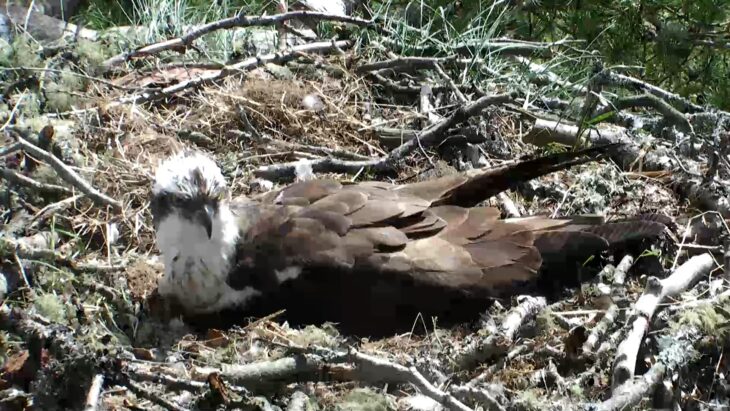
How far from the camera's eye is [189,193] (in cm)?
358

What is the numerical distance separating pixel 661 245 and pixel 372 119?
1690 mm

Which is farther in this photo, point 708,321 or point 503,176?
point 503,176

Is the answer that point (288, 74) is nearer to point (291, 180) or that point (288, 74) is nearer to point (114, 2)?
point (291, 180)

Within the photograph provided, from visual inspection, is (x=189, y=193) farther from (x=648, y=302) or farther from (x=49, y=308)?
(x=648, y=302)

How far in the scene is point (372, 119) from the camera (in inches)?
183

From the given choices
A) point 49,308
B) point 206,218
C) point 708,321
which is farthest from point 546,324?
point 49,308

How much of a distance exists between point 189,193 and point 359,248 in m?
0.72

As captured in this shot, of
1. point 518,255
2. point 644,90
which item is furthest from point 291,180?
point 644,90

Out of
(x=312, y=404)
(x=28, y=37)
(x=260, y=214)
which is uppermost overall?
(x=28, y=37)

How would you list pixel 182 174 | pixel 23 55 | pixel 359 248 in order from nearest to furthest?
pixel 359 248
pixel 182 174
pixel 23 55

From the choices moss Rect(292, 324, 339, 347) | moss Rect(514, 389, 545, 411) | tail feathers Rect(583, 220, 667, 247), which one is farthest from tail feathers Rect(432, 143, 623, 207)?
moss Rect(514, 389, 545, 411)

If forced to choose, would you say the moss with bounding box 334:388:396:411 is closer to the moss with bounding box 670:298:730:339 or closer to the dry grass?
the dry grass

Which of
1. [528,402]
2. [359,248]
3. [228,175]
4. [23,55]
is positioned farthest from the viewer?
[23,55]

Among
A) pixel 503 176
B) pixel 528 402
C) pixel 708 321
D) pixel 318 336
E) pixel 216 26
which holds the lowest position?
pixel 318 336
